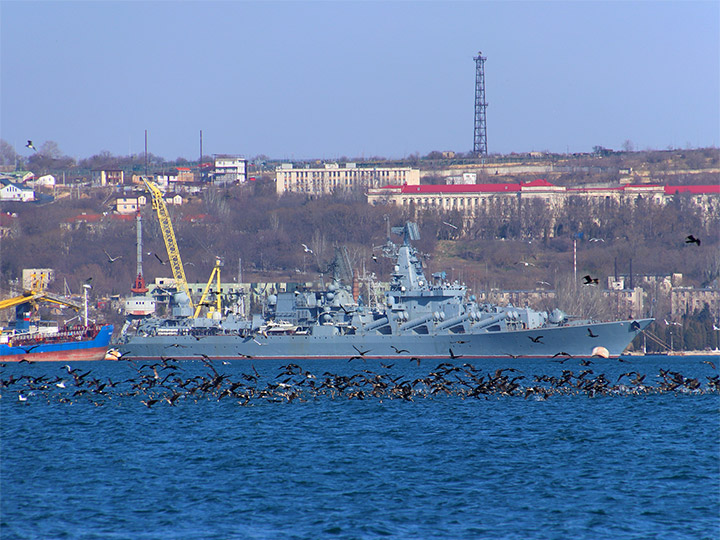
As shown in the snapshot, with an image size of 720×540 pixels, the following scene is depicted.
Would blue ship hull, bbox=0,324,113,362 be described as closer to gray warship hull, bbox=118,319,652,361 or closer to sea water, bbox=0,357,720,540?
gray warship hull, bbox=118,319,652,361

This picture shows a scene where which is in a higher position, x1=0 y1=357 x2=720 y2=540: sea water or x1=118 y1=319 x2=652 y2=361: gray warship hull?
x1=0 y1=357 x2=720 y2=540: sea water

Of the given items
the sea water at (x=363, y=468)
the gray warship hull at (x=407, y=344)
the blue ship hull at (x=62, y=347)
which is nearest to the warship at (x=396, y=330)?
the gray warship hull at (x=407, y=344)

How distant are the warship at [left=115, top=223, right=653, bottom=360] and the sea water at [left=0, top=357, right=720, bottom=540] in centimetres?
4299

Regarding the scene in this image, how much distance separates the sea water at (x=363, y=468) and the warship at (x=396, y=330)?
42987mm

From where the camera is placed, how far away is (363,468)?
37.8 m

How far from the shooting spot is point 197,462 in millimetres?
39281

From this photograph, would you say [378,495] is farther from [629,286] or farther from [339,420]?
[629,286]

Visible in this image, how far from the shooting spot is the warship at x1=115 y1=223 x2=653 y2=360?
102250 millimetres

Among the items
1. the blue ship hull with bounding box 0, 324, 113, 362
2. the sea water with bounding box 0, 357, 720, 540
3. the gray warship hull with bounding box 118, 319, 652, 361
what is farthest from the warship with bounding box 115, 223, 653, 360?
the sea water with bounding box 0, 357, 720, 540

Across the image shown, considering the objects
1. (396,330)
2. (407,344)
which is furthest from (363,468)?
(396,330)

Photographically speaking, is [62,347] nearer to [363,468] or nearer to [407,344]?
[407,344]

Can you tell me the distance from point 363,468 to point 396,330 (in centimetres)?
6587

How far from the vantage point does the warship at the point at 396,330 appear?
335 feet

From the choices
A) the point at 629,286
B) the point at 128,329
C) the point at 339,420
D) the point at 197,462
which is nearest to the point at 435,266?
the point at 629,286
